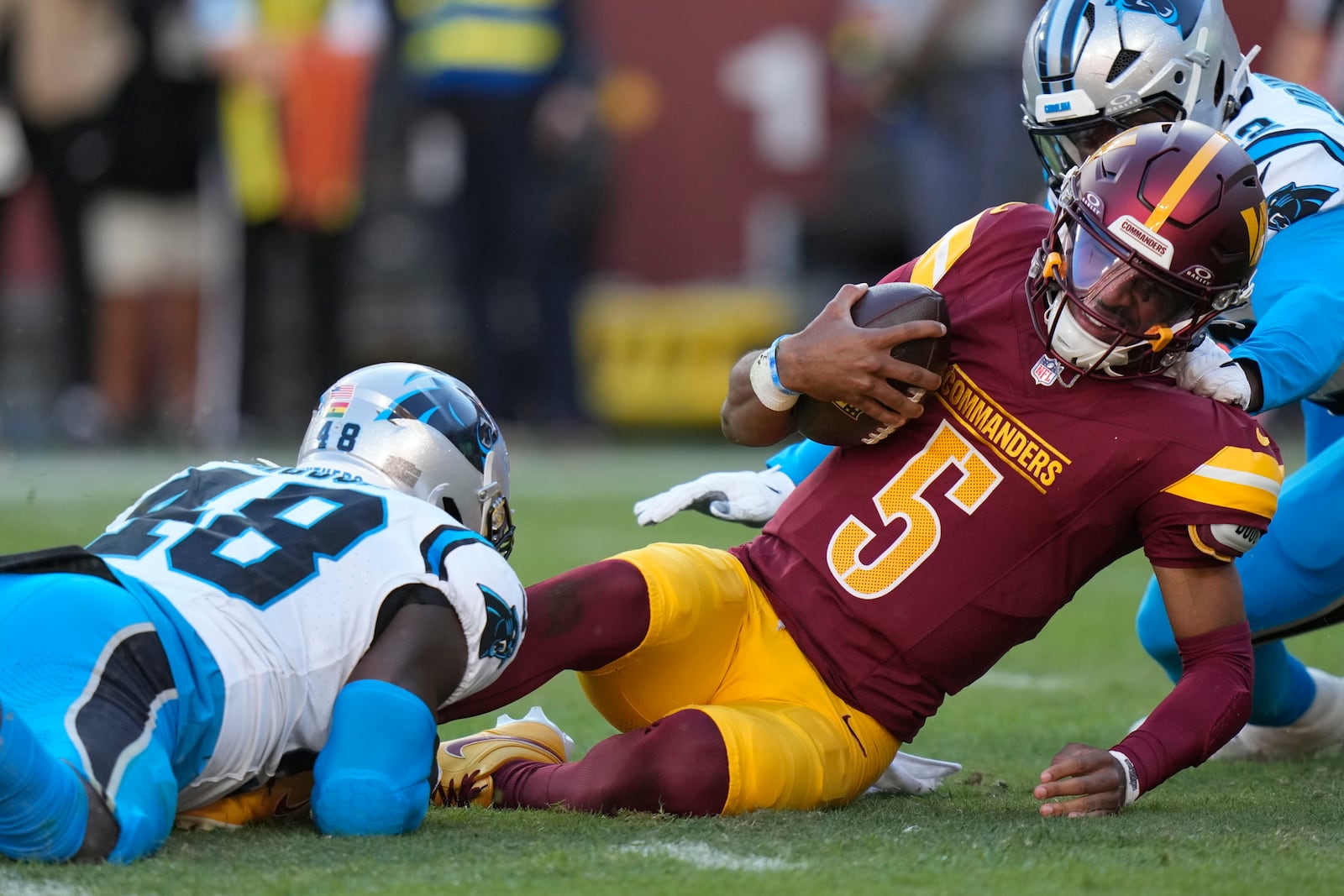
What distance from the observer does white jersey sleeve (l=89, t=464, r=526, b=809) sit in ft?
8.85

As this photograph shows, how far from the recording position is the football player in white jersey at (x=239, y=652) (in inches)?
98.7

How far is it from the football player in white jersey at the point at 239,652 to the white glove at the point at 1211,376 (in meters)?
1.16

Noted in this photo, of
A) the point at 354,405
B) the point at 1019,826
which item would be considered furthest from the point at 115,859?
the point at 1019,826

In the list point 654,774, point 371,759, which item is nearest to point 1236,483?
point 654,774

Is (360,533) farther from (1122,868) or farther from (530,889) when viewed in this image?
(1122,868)

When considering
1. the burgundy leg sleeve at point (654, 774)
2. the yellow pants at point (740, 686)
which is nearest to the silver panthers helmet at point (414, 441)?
the yellow pants at point (740, 686)

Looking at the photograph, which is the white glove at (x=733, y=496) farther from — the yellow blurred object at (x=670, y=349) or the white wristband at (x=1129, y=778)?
the yellow blurred object at (x=670, y=349)

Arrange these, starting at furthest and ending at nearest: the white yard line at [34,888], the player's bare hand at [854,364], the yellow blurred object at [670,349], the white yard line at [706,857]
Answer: the yellow blurred object at [670,349]
the player's bare hand at [854,364]
the white yard line at [706,857]
the white yard line at [34,888]

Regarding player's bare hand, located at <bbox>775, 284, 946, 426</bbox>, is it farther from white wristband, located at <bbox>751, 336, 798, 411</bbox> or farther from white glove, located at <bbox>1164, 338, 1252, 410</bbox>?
white glove, located at <bbox>1164, 338, 1252, 410</bbox>

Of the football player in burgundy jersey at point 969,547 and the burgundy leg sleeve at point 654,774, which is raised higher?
the football player in burgundy jersey at point 969,547

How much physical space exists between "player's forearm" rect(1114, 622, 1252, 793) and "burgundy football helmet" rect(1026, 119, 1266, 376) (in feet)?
1.53

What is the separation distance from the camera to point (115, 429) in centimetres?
1019

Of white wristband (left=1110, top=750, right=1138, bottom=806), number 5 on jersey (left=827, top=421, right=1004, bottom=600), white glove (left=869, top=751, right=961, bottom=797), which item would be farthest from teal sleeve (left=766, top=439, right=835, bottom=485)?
white wristband (left=1110, top=750, right=1138, bottom=806)

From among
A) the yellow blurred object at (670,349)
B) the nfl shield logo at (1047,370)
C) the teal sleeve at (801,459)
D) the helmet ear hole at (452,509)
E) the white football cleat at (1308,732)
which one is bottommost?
the yellow blurred object at (670,349)
